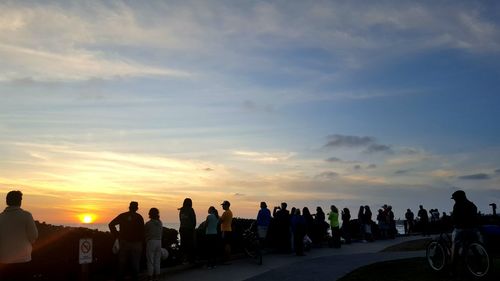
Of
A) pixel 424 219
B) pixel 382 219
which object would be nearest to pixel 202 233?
pixel 382 219

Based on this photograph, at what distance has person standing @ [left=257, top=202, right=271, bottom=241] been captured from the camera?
21.0 metres

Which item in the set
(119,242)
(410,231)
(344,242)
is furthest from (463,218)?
(410,231)

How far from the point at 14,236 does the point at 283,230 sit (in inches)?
619

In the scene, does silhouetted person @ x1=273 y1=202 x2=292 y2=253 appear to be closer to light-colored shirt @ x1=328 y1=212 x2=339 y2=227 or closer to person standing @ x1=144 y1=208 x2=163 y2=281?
light-colored shirt @ x1=328 y1=212 x2=339 y2=227

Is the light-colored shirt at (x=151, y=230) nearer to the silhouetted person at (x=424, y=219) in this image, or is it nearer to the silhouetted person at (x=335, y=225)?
the silhouetted person at (x=335, y=225)

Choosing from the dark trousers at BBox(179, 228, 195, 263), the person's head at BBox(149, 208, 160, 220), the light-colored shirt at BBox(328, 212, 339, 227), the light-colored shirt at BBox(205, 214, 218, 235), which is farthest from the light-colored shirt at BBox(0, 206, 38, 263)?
the light-colored shirt at BBox(328, 212, 339, 227)

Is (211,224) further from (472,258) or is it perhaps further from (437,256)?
(472,258)

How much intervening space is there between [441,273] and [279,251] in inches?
412

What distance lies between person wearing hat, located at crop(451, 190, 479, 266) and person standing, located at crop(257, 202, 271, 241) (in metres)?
8.89

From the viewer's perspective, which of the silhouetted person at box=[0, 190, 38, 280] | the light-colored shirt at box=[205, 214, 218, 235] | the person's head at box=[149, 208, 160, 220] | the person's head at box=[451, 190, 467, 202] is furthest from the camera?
the light-colored shirt at box=[205, 214, 218, 235]

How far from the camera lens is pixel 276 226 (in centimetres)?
2388

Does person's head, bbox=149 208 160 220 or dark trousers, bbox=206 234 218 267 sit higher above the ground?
person's head, bbox=149 208 160 220

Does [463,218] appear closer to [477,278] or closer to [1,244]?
[477,278]

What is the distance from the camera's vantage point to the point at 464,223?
1317cm
